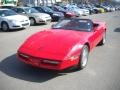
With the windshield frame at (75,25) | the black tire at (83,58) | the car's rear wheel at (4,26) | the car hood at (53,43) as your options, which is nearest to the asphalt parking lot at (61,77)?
the black tire at (83,58)

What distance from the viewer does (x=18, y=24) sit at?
48.9 feet

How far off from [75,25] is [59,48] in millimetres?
1933

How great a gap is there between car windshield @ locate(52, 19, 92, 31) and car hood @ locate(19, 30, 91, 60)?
44 centimetres

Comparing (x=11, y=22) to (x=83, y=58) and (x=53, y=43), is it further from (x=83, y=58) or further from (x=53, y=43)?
(x=83, y=58)

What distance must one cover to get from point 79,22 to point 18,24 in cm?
762

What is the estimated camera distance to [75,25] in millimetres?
7844

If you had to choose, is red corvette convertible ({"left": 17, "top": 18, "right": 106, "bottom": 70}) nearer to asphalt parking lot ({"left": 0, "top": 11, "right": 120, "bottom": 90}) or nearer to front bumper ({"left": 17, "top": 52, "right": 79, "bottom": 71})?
front bumper ({"left": 17, "top": 52, "right": 79, "bottom": 71})

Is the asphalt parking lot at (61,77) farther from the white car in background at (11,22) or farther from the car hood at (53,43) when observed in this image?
the white car in background at (11,22)

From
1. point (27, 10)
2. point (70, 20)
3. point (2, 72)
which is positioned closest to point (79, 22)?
point (70, 20)

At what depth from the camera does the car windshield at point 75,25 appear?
7.70 m

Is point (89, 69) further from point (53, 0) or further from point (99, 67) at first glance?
point (53, 0)

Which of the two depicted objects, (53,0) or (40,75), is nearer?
(40,75)

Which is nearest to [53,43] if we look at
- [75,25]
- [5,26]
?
[75,25]

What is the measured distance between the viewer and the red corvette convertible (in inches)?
227
